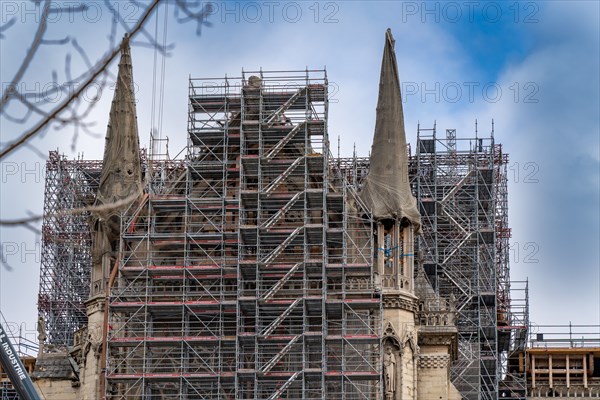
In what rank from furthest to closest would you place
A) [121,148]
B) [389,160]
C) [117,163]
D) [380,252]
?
[121,148]
[117,163]
[389,160]
[380,252]

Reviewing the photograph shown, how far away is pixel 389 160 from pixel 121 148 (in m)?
12.1

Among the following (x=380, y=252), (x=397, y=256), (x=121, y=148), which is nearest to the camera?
(x=380, y=252)

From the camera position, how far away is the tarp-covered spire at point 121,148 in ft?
226

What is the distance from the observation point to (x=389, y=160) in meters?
69.1

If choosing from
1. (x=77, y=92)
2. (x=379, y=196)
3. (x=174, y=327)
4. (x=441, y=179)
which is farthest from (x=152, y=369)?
(x=77, y=92)

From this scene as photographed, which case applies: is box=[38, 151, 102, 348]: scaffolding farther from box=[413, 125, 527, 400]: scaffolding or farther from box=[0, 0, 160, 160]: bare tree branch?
box=[0, 0, 160, 160]: bare tree branch

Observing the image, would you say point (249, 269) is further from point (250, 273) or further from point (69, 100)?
point (69, 100)

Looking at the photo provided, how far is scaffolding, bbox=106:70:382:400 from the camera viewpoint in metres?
63.5

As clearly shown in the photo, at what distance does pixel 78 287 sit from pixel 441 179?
21572mm

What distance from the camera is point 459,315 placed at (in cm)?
8250

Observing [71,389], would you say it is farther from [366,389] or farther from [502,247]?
[502,247]

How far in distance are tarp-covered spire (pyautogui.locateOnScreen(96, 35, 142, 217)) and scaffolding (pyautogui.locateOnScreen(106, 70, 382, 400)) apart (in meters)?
1.64

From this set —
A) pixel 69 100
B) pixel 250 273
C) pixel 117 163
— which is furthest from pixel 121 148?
pixel 69 100

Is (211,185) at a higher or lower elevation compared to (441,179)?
lower
